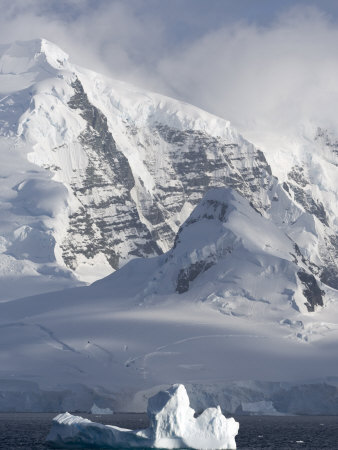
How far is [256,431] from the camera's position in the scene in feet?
454

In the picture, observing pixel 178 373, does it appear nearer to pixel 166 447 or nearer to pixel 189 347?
pixel 189 347

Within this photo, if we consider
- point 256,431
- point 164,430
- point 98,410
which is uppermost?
point 98,410

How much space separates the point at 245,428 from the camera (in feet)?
478

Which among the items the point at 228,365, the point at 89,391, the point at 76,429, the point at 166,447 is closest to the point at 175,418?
the point at 166,447

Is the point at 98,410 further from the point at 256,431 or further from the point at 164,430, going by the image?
the point at 164,430

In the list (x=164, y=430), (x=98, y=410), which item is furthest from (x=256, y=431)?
(x=164, y=430)

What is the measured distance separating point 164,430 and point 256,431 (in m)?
34.7

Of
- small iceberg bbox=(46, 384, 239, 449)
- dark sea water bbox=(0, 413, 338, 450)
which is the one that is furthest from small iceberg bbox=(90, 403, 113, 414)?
small iceberg bbox=(46, 384, 239, 449)

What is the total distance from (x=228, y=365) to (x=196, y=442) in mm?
71613

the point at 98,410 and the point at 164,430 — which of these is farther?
the point at 98,410

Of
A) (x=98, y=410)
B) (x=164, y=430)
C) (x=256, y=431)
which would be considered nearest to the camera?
(x=164, y=430)

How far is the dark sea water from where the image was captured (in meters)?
117

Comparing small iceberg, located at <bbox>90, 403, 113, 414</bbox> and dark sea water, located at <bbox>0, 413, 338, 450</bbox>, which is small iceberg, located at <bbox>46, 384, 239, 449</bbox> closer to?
dark sea water, located at <bbox>0, 413, 338, 450</bbox>

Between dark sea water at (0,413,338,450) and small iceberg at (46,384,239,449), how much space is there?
13.8ft
